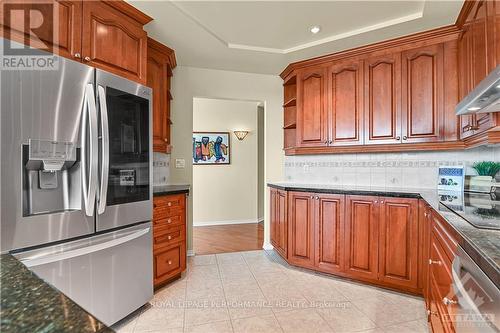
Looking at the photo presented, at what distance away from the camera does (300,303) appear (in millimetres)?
2178

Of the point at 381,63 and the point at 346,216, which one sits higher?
the point at 381,63

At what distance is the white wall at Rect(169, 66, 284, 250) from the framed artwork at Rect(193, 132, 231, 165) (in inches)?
67.1

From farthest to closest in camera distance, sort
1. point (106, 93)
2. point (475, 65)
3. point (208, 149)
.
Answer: point (208, 149)
point (475, 65)
point (106, 93)

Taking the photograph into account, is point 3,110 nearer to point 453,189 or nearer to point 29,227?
point 29,227

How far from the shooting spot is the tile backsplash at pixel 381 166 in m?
2.62

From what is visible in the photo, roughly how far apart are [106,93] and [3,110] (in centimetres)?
56

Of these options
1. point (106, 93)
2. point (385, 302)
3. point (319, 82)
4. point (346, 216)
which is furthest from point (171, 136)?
point (385, 302)

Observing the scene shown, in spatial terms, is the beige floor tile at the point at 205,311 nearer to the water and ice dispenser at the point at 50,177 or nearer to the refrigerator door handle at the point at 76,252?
the refrigerator door handle at the point at 76,252

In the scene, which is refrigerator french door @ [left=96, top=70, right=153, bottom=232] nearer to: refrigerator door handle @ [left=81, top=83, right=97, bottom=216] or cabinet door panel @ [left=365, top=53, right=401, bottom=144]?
refrigerator door handle @ [left=81, top=83, right=97, bottom=216]

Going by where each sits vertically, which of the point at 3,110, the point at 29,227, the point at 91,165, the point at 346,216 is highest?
the point at 3,110

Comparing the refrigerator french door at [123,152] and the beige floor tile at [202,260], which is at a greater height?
the refrigerator french door at [123,152]

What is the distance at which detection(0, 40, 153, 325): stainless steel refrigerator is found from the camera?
1294mm

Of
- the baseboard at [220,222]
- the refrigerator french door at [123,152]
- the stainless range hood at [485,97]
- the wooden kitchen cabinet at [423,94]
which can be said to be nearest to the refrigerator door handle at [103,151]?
the refrigerator french door at [123,152]

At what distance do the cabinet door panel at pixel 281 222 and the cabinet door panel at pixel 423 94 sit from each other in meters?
1.39
